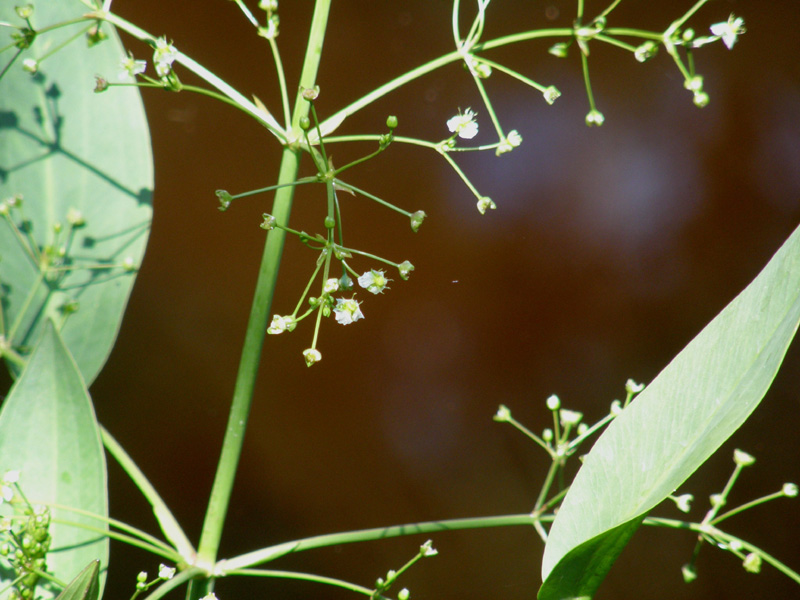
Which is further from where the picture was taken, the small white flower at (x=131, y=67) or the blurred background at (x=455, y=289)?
the blurred background at (x=455, y=289)

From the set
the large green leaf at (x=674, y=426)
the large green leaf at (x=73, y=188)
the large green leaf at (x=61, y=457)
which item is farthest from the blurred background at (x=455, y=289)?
the large green leaf at (x=674, y=426)

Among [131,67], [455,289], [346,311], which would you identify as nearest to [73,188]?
[131,67]

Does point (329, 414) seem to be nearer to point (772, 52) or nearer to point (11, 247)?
point (11, 247)

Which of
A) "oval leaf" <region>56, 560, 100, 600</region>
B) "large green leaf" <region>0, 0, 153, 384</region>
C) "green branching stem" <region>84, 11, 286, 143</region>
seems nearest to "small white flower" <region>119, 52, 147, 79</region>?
"green branching stem" <region>84, 11, 286, 143</region>

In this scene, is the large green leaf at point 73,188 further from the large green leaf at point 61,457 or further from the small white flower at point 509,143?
the small white flower at point 509,143

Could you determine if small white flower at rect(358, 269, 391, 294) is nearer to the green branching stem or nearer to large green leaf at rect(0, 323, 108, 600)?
the green branching stem
